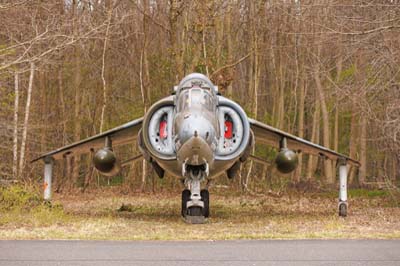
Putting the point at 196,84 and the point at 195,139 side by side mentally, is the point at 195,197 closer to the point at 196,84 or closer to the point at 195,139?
the point at 195,139

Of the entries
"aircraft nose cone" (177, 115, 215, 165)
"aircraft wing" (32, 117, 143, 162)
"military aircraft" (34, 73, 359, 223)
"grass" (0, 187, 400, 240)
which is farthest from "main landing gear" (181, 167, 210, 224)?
"aircraft wing" (32, 117, 143, 162)

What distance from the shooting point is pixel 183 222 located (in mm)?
13055

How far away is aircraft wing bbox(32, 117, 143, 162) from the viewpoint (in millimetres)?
15109

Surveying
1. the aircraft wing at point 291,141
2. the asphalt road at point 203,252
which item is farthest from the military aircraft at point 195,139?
the asphalt road at point 203,252

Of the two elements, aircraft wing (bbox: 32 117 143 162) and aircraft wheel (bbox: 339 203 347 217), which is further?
aircraft wing (bbox: 32 117 143 162)

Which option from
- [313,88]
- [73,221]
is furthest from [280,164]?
[313,88]

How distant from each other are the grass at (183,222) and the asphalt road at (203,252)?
95 centimetres

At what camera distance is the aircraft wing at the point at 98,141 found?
15109 millimetres

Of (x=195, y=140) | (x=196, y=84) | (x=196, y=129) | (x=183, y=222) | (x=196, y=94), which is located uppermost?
(x=196, y=84)

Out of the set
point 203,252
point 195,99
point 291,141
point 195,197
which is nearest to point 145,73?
point 291,141

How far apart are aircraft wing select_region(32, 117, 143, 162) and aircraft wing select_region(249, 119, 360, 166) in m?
2.94

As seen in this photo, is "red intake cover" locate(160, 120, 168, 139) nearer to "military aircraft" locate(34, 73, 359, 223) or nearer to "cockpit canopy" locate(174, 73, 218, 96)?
"military aircraft" locate(34, 73, 359, 223)

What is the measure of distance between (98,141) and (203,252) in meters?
8.24

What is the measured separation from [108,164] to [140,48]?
14.4 meters
